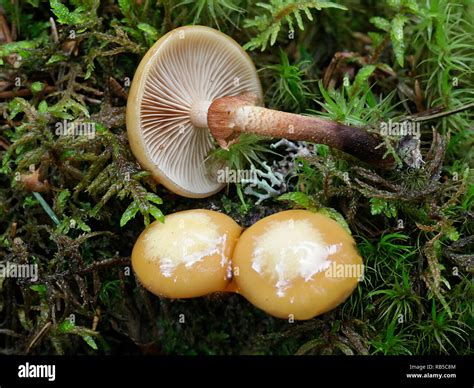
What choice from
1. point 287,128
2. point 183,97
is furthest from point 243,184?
point 183,97

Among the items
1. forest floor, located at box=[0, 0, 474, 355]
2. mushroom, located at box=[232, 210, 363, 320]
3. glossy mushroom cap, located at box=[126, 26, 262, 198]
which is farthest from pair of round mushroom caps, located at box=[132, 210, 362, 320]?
glossy mushroom cap, located at box=[126, 26, 262, 198]

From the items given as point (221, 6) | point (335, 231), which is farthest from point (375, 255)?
point (221, 6)

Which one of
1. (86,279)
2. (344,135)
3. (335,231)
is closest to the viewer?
(335,231)

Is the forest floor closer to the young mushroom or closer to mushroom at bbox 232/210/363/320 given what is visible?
the young mushroom

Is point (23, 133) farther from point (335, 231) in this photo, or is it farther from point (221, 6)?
point (335, 231)

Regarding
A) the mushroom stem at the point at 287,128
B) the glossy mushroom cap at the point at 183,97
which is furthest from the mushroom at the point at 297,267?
the glossy mushroom cap at the point at 183,97

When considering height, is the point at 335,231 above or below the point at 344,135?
below
